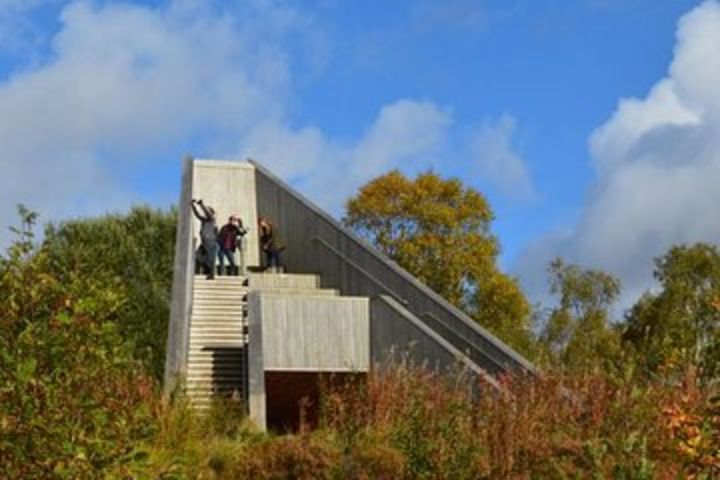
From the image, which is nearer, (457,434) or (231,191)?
(457,434)

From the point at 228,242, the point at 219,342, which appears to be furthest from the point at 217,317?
the point at 228,242

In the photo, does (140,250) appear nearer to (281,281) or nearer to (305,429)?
(281,281)

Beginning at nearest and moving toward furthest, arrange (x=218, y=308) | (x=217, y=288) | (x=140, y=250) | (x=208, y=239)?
(x=218, y=308) < (x=217, y=288) < (x=208, y=239) < (x=140, y=250)

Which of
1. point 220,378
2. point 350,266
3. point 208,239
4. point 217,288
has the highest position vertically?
point 208,239

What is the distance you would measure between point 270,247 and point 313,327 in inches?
253

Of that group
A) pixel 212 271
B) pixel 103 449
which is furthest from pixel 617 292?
pixel 103 449

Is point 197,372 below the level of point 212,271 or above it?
below

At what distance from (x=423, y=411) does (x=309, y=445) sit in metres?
1.00

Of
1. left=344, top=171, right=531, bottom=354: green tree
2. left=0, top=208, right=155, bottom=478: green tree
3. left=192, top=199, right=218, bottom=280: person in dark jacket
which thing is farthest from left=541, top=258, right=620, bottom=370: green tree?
left=0, top=208, right=155, bottom=478: green tree

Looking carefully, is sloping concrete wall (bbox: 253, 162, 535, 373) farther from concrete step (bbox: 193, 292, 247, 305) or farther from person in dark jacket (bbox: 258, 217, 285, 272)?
concrete step (bbox: 193, 292, 247, 305)

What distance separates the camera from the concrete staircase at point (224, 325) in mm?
20000

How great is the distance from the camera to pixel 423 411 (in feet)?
31.9

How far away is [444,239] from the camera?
38.0 m

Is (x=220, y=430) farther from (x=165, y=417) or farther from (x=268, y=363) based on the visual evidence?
(x=268, y=363)
